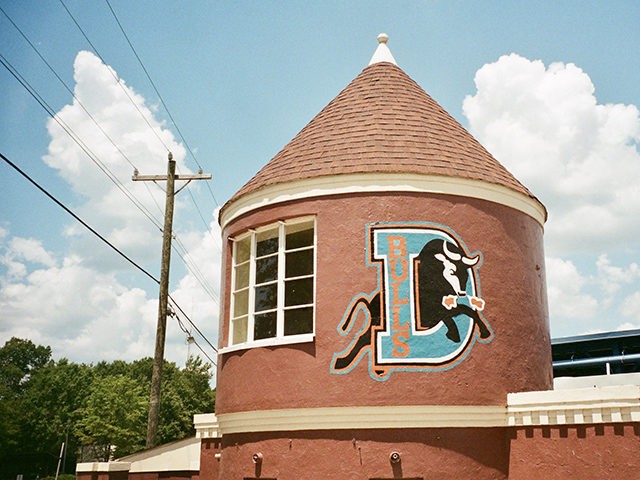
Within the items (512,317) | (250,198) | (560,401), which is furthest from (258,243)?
(560,401)

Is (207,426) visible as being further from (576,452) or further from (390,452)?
(576,452)

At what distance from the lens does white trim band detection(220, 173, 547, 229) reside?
1010cm

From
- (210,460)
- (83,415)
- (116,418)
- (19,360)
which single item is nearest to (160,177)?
(210,460)

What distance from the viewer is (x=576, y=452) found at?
864 centimetres

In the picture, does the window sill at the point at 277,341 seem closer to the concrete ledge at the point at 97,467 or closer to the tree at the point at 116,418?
the concrete ledge at the point at 97,467

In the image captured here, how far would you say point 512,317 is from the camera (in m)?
10.2

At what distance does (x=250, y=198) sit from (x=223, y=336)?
8.18ft

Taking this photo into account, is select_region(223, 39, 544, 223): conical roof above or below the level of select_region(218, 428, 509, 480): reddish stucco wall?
above

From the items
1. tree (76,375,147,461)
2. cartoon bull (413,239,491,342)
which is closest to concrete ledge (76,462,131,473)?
cartoon bull (413,239,491,342)

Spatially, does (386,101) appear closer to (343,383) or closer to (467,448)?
(343,383)

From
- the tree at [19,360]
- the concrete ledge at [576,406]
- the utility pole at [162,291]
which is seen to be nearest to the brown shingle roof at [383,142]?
the concrete ledge at [576,406]

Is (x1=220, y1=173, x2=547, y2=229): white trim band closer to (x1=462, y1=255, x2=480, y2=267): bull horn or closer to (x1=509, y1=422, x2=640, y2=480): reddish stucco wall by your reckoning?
(x1=462, y1=255, x2=480, y2=267): bull horn

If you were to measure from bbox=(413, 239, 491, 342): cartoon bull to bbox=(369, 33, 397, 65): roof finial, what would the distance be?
5.28m

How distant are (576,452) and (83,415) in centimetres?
5809
